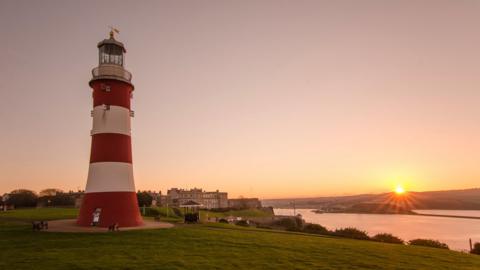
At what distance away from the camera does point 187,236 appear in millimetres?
18547

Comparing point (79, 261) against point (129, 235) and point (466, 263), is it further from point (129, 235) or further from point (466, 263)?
point (466, 263)

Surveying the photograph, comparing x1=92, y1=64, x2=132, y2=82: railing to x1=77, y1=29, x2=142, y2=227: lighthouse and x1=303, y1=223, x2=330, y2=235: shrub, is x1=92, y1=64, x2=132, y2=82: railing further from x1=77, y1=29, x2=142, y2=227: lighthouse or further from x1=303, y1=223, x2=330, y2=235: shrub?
x1=303, y1=223, x2=330, y2=235: shrub

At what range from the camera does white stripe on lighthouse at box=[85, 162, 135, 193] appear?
21.3 m

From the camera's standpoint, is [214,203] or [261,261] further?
[214,203]

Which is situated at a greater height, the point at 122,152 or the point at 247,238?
the point at 122,152

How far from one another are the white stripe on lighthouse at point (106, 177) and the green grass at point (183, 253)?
3778mm

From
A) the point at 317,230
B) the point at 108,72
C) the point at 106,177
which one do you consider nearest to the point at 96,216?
the point at 106,177

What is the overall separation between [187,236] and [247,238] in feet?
11.7

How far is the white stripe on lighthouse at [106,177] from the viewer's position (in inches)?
840

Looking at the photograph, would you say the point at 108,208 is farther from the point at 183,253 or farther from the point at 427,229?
the point at 427,229

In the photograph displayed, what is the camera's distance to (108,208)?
21.2 metres

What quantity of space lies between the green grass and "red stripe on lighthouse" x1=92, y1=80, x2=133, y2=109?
889 cm

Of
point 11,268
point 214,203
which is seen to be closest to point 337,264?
point 11,268

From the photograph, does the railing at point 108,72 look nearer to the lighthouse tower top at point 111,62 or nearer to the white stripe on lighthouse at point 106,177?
the lighthouse tower top at point 111,62
